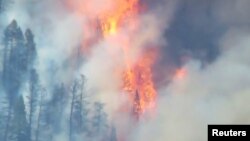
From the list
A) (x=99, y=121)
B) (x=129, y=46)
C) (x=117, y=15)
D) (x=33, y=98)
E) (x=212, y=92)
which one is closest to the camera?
(x=212, y=92)

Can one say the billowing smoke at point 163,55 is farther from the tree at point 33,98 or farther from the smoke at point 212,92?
the tree at point 33,98

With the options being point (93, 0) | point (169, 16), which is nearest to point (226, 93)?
point (169, 16)

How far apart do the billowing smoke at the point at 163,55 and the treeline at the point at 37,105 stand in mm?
457

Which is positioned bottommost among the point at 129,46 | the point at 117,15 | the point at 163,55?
the point at 163,55

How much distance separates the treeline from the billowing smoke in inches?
18.0

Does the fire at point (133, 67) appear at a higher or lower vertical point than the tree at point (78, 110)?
higher

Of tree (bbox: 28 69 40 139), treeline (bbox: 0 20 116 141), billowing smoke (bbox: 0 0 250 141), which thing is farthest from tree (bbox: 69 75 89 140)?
tree (bbox: 28 69 40 139)

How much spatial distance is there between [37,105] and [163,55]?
7164 mm

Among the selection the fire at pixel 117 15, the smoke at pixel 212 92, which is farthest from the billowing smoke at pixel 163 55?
the fire at pixel 117 15

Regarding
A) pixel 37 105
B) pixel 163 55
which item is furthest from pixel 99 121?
pixel 163 55

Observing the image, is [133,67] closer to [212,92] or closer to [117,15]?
[117,15]

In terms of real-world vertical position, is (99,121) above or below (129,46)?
below

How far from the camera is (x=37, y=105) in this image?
75.1 feet

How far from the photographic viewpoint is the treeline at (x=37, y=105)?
73.4 ft
